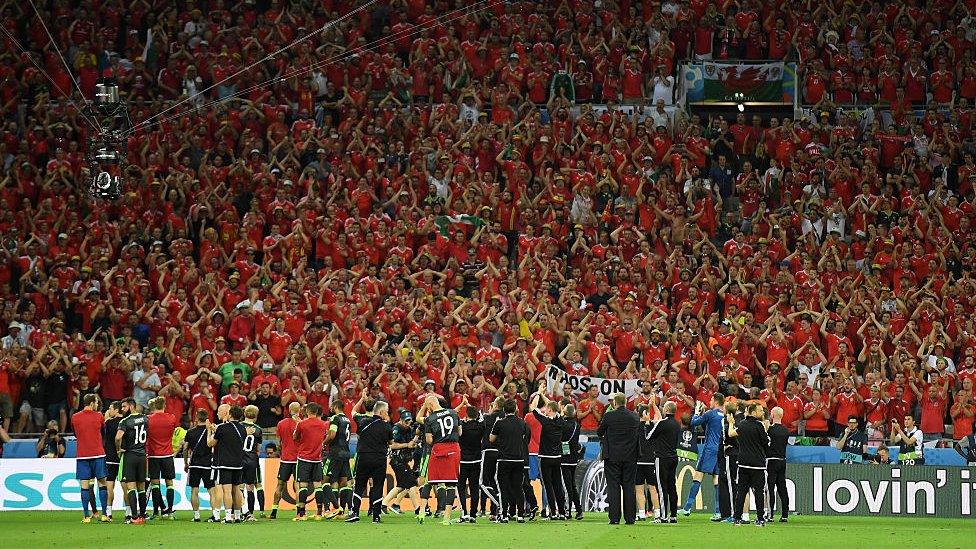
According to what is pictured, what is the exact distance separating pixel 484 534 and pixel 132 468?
554 centimetres

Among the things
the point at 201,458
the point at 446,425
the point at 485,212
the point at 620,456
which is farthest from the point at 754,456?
the point at 485,212

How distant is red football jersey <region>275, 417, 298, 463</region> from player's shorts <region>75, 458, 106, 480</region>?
257 cm

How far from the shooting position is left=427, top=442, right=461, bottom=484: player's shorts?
68.7 ft

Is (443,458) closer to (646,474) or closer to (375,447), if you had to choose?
(375,447)

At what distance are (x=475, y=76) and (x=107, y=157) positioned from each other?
1115cm

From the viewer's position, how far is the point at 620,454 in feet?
68.3

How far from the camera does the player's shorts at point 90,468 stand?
866 inches

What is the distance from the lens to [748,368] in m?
27.1

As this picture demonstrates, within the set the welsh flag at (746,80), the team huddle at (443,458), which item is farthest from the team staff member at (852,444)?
the welsh flag at (746,80)

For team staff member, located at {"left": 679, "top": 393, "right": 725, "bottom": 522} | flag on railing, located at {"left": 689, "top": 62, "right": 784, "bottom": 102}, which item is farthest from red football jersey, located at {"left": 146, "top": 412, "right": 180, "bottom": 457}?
flag on railing, located at {"left": 689, "top": 62, "right": 784, "bottom": 102}

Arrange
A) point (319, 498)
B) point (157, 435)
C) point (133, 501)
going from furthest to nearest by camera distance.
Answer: point (319, 498) < point (157, 435) < point (133, 501)

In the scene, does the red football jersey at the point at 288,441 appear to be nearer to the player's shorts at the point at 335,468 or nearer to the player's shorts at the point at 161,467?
the player's shorts at the point at 335,468

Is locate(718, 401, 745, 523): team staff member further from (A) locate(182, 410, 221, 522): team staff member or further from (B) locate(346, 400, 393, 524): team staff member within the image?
(A) locate(182, 410, 221, 522): team staff member

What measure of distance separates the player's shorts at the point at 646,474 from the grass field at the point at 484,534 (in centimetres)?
62
